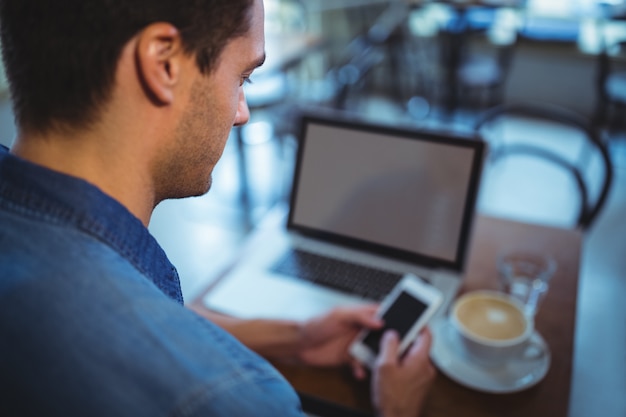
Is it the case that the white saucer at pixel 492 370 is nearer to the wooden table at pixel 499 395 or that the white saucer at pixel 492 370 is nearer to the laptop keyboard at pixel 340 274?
the wooden table at pixel 499 395

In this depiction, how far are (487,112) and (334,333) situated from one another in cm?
109

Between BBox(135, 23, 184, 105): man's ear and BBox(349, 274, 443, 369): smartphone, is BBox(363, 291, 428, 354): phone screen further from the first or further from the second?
BBox(135, 23, 184, 105): man's ear

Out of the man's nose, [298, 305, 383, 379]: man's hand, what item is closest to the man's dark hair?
the man's nose

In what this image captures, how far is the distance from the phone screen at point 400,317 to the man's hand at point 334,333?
1 centimetres

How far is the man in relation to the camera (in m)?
0.37

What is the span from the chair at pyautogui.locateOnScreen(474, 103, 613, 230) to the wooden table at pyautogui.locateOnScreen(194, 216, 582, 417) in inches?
19.7

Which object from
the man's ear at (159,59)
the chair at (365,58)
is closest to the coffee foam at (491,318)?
the man's ear at (159,59)

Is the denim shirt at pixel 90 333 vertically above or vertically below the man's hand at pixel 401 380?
above

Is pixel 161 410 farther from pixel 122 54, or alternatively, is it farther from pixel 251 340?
pixel 251 340

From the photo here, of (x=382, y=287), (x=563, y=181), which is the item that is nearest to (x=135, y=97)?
(x=382, y=287)

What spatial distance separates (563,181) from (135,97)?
2.96 meters

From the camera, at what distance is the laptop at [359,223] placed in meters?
1.01

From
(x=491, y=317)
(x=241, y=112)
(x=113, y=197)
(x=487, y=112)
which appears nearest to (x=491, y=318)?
(x=491, y=317)

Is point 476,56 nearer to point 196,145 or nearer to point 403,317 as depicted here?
point 403,317
